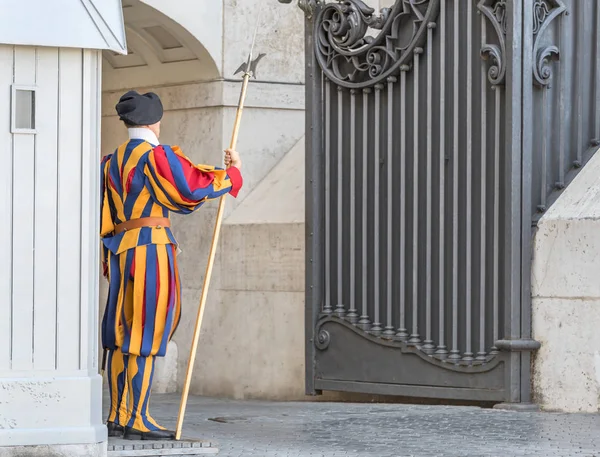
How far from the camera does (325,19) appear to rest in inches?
379

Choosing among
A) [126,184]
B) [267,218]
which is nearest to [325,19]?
[267,218]

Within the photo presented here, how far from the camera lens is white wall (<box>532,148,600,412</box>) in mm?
8086

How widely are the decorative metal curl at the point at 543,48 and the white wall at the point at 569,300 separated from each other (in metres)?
0.62

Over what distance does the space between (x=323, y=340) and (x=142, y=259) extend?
3.03 m

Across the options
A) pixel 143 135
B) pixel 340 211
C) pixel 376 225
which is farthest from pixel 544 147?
pixel 143 135

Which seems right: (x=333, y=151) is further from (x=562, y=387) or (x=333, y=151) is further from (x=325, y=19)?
(x=562, y=387)

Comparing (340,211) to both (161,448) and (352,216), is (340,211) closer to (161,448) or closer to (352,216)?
(352,216)

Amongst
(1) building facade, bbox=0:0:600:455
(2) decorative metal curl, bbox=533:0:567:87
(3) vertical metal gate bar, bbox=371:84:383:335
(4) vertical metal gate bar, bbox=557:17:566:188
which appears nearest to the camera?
(1) building facade, bbox=0:0:600:455

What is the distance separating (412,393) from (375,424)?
122 centimetres

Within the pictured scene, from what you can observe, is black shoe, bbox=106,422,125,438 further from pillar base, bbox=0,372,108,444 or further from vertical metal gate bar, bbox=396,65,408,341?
vertical metal gate bar, bbox=396,65,408,341

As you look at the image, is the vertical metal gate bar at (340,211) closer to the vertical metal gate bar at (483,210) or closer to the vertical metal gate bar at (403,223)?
the vertical metal gate bar at (403,223)

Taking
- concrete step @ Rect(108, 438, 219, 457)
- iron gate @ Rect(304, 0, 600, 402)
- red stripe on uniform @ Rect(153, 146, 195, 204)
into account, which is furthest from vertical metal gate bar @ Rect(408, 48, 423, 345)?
concrete step @ Rect(108, 438, 219, 457)

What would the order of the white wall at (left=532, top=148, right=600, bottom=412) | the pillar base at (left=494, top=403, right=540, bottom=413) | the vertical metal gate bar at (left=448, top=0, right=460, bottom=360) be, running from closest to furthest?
1. the white wall at (left=532, top=148, right=600, bottom=412)
2. the pillar base at (left=494, top=403, right=540, bottom=413)
3. the vertical metal gate bar at (left=448, top=0, right=460, bottom=360)

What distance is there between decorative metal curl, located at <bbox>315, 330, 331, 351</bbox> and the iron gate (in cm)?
1
